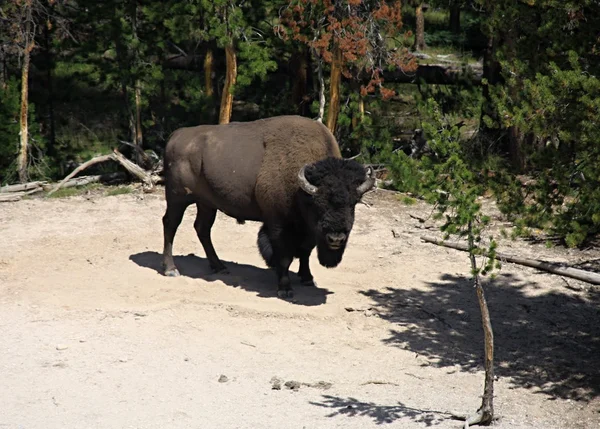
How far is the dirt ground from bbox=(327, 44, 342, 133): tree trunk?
390 centimetres

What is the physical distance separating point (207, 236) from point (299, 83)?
8042mm

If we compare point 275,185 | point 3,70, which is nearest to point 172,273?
point 275,185

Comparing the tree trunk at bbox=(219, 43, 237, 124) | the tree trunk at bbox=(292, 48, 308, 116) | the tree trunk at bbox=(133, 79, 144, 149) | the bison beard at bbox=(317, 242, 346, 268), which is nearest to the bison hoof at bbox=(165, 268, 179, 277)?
the bison beard at bbox=(317, 242, 346, 268)

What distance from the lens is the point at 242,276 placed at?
12.9 metres

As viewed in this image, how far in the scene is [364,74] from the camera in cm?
2041

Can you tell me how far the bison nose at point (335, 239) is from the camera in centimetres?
1109

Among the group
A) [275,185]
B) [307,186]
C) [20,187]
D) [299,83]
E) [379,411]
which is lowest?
[20,187]

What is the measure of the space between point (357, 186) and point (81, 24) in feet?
35.5

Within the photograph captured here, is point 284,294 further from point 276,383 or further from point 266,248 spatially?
point 276,383

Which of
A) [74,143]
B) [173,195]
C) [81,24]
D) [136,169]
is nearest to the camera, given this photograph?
[173,195]

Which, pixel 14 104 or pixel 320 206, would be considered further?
pixel 14 104

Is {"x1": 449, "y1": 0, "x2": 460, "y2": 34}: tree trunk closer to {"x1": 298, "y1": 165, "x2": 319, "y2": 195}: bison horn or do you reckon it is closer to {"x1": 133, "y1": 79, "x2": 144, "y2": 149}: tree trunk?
{"x1": 133, "y1": 79, "x2": 144, "y2": 149}: tree trunk

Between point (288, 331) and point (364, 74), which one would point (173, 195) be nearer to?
point (288, 331)

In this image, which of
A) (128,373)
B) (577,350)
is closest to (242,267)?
(128,373)
